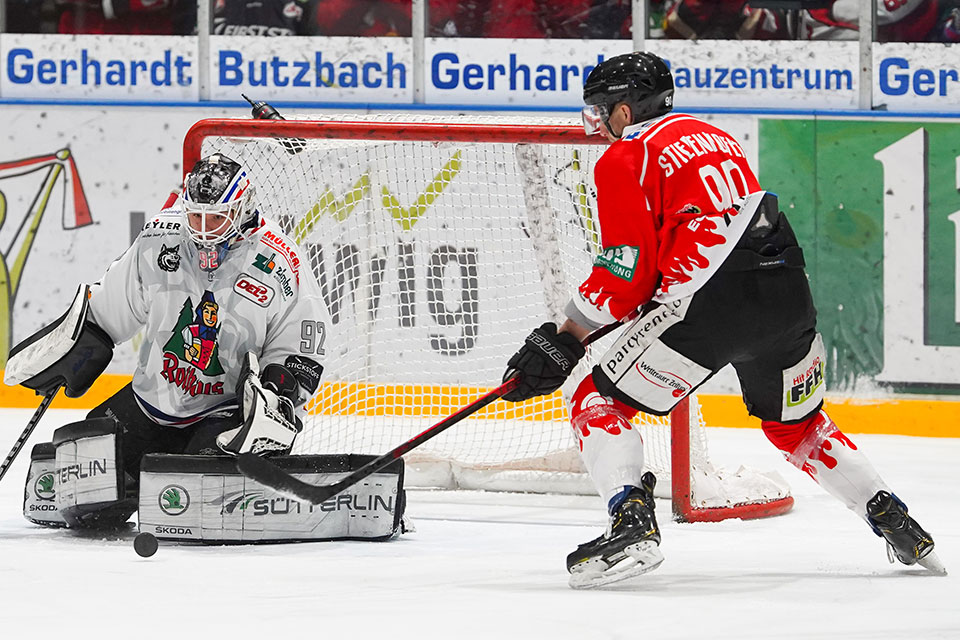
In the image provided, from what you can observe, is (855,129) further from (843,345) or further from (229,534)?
(229,534)

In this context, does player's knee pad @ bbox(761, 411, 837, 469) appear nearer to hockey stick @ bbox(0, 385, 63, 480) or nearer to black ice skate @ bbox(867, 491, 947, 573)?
black ice skate @ bbox(867, 491, 947, 573)

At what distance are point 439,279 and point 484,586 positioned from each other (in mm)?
2289

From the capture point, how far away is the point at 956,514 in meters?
4.07

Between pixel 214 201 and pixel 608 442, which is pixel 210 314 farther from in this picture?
pixel 608 442

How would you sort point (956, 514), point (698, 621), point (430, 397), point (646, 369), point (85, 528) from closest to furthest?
point (698, 621) → point (646, 369) → point (85, 528) → point (956, 514) → point (430, 397)

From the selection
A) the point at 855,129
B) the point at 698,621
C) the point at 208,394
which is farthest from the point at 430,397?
the point at 698,621

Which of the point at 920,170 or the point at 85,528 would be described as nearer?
the point at 85,528

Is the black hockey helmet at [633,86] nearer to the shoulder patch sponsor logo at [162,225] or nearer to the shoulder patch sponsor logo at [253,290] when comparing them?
the shoulder patch sponsor logo at [253,290]

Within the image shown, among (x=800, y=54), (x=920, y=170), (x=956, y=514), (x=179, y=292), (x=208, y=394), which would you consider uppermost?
(x=800, y=54)

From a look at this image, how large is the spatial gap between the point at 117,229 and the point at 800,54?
2912mm

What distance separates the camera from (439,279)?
5145 millimetres

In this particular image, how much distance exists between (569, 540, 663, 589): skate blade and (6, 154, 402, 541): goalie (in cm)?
81

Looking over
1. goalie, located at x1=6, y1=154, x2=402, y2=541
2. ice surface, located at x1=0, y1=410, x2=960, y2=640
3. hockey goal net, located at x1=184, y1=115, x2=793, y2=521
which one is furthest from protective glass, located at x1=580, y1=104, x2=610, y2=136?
hockey goal net, located at x1=184, y1=115, x2=793, y2=521

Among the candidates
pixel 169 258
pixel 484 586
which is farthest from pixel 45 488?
pixel 484 586
